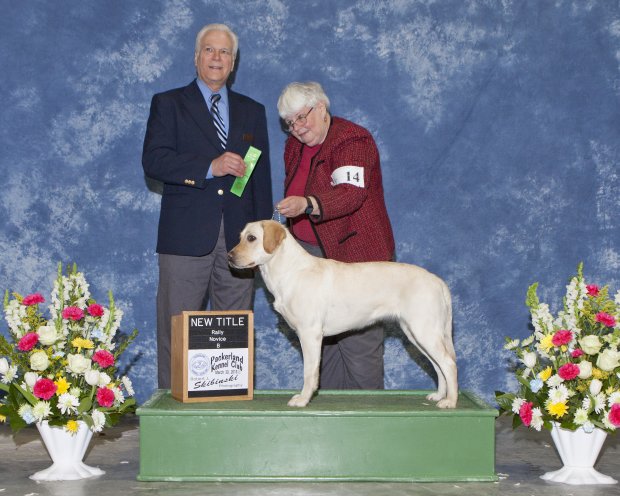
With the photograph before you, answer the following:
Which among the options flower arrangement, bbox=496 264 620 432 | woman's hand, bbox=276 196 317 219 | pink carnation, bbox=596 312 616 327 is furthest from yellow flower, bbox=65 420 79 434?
pink carnation, bbox=596 312 616 327

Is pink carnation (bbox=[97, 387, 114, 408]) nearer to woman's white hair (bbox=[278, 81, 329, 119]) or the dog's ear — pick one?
the dog's ear

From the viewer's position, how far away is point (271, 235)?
12.7 ft

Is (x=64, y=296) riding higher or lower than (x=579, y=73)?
lower

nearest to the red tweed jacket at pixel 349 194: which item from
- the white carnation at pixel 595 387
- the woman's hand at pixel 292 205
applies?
the woman's hand at pixel 292 205

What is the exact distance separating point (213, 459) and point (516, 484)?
1.39 m

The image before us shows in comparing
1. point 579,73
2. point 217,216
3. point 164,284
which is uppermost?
point 579,73

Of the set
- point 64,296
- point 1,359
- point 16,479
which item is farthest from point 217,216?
point 16,479

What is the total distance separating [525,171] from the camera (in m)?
5.67

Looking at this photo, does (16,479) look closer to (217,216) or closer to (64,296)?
(64,296)

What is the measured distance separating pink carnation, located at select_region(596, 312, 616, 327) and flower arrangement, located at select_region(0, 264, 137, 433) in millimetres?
2268

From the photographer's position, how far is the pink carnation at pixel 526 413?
380 cm

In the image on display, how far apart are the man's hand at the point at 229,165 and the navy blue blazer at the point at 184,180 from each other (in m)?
0.09

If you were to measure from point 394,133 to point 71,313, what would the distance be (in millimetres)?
2663

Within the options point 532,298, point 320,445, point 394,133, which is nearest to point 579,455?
point 532,298
